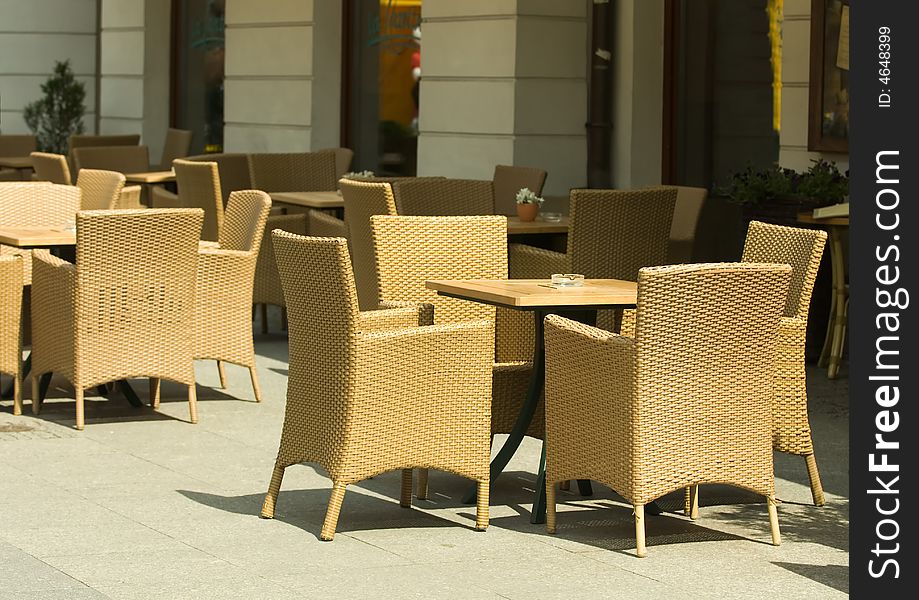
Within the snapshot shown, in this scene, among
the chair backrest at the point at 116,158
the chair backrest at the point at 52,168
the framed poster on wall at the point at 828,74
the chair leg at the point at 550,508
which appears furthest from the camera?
the chair backrest at the point at 116,158

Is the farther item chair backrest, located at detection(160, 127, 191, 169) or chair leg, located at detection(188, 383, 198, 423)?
chair backrest, located at detection(160, 127, 191, 169)

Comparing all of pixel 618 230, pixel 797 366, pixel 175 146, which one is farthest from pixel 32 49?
pixel 797 366

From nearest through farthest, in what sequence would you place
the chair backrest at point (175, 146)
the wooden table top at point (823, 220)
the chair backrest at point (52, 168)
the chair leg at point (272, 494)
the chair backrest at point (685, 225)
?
the chair leg at point (272, 494)
the wooden table top at point (823, 220)
the chair backrest at point (685, 225)
the chair backrest at point (52, 168)
the chair backrest at point (175, 146)

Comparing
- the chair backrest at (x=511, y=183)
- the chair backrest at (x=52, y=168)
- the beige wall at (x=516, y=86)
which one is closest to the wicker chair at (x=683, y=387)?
the chair backrest at (x=511, y=183)

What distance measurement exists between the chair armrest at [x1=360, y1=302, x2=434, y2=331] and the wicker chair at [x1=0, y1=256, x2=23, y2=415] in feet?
8.45

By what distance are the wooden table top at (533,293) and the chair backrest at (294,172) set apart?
685cm

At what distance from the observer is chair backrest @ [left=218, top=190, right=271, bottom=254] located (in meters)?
8.89

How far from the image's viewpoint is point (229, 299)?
8.82 meters

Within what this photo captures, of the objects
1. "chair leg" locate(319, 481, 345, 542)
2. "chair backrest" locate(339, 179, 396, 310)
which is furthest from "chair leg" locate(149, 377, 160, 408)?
"chair leg" locate(319, 481, 345, 542)

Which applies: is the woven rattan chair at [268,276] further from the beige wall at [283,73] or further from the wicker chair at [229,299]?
the beige wall at [283,73]

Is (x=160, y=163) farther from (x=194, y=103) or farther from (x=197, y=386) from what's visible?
(x=197, y=386)

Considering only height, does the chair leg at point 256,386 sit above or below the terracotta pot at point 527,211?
below

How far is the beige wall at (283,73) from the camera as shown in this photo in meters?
15.5

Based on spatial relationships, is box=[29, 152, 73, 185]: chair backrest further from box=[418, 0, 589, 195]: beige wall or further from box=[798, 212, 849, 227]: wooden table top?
box=[798, 212, 849, 227]: wooden table top
